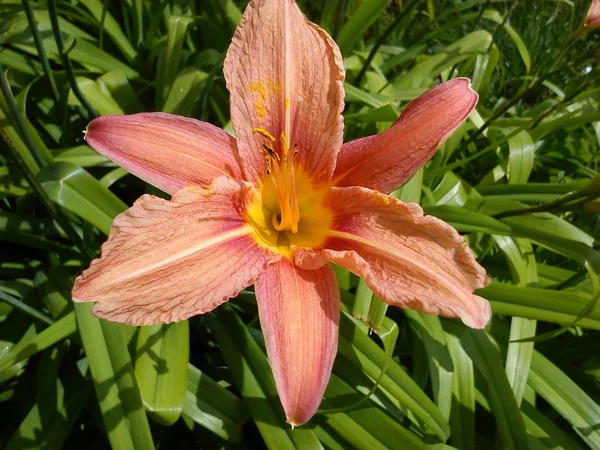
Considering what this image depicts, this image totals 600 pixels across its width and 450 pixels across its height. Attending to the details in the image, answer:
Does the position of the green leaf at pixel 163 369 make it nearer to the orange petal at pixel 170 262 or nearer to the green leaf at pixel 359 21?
the orange petal at pixel 170 262

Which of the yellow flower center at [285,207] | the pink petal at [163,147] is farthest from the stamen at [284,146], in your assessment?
the pink petal at [163,147]

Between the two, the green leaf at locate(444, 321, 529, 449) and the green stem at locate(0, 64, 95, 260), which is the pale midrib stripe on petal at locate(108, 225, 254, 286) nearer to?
the green stem at locate(0, 64, 95, 260)

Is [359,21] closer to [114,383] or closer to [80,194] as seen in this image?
[80,194]

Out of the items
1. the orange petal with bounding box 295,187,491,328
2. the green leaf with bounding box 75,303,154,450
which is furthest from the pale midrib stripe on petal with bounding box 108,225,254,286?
the green leaf with bounding box 75,303,154,450

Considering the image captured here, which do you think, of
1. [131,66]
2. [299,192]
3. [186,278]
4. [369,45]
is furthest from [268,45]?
[369,45]

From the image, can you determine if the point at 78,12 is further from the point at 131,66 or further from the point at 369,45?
the point at 369,45
